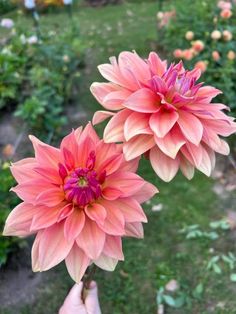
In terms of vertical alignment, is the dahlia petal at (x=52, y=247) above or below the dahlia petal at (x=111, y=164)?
below

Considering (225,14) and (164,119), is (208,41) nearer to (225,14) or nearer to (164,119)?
(225,14)

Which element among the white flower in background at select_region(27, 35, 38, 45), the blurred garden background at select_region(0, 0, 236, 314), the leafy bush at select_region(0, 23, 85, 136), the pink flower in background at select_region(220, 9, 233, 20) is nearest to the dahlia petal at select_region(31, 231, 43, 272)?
the blurred garden background at select_region(0, 0, 236, 314)

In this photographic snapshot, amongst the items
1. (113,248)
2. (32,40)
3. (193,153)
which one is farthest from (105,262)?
(32,40)

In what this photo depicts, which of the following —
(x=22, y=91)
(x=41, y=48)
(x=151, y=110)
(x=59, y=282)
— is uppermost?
(x=151, y=110)

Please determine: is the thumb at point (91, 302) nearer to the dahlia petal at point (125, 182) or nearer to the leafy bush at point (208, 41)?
the dahlia petal at point (125, 182)

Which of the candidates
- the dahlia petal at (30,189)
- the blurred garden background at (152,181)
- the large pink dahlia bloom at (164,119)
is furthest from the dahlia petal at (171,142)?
the blurred garden background at (152,181)

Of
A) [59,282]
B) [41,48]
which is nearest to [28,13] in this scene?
[41,48]

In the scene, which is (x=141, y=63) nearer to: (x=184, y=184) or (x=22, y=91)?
(x=184, y=184)
